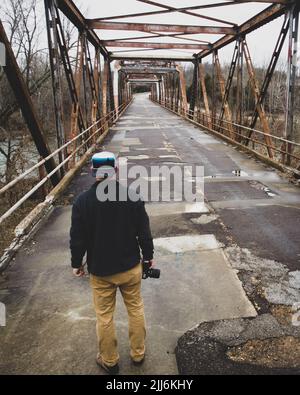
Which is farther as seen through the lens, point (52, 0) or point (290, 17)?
point (290, 17)

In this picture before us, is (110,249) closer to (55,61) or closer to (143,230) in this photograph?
(143,230)

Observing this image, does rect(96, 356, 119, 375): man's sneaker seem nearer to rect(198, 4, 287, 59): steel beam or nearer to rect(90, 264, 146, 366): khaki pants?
rect(90, 264, 146, 366): khaki pants

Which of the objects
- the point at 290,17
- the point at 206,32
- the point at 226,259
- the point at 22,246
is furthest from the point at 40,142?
the point at 206,32

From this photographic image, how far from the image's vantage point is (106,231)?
10.3 ft

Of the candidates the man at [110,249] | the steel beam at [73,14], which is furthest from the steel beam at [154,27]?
the man at [110,249]

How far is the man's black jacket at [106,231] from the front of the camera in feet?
10.3

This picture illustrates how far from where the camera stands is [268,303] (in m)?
4.24

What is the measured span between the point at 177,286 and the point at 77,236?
1918 millimetres

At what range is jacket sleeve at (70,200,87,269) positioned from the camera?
320cm

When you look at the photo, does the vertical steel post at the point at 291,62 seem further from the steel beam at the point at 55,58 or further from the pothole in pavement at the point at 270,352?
the pothole in pavement at the point at 270,352

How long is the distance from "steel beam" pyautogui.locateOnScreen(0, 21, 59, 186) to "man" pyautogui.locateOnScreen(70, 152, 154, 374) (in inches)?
151

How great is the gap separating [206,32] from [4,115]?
9.00m

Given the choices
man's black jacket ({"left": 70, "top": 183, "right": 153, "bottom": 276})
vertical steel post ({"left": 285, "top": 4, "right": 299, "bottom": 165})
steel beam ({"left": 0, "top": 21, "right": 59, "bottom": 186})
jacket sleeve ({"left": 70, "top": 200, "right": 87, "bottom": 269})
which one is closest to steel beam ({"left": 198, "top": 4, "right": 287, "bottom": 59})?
vertical steel post ({"left": 285, "top": 4, "right": 299, "bottom": 165})
